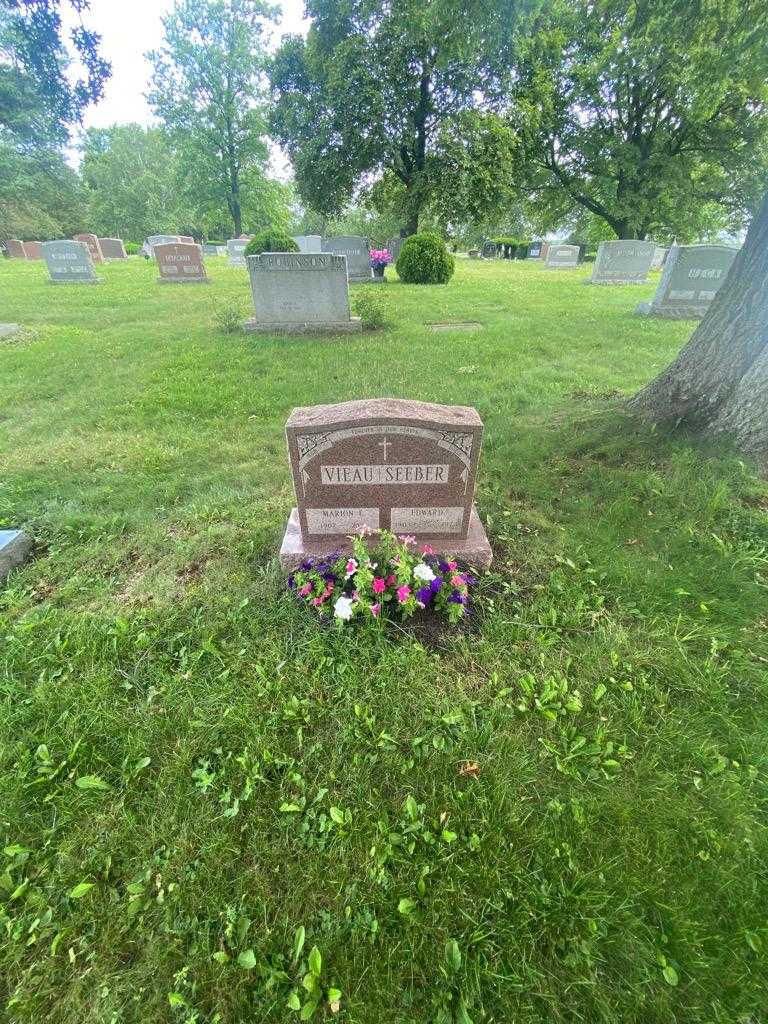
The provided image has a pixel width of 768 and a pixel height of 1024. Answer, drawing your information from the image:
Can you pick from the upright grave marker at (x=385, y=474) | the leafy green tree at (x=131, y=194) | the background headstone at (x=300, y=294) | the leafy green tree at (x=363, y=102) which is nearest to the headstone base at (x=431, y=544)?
the upright grave marker at (x=385, y=474)

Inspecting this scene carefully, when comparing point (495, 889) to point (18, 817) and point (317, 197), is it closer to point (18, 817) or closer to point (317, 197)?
point (18, 817)

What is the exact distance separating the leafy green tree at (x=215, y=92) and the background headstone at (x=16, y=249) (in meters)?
11.0

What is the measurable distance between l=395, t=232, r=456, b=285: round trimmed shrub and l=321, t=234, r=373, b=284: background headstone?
1367 millimetres

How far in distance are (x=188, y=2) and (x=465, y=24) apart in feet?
123

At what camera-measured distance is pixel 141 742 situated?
1883 mm

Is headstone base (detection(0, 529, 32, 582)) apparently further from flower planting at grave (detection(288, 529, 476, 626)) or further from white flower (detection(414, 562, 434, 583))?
white flower (detection(414, 562, 434, 583))

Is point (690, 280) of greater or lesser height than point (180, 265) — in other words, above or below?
above

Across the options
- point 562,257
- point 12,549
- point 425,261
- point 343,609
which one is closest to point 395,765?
point 343,609

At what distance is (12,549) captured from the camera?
2941mm

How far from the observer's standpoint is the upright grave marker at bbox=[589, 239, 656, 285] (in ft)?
50.6

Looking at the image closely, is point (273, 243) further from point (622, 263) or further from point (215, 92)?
point (215, 92)

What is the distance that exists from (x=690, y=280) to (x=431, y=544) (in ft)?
33.7

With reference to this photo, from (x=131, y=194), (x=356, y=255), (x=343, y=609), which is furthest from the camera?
(x=131, y=194)

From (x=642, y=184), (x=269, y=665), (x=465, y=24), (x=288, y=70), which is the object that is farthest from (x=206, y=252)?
(x=269, y=665)
